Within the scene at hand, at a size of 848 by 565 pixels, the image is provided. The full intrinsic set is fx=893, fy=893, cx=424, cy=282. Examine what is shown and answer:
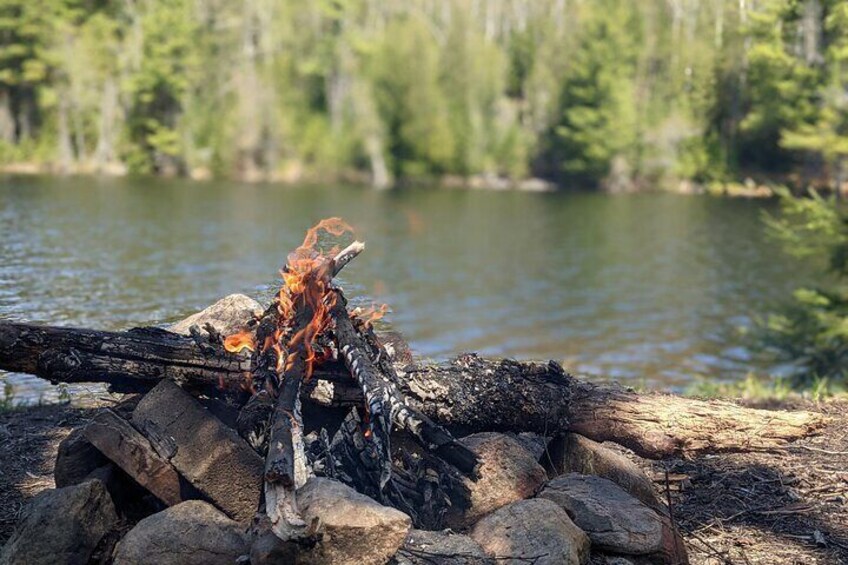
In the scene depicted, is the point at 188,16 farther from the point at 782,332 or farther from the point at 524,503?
the point at 524,503

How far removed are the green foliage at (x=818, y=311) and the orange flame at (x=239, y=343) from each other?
32.9 ft

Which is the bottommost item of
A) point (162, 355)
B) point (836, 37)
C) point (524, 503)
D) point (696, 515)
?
point (696, 515)

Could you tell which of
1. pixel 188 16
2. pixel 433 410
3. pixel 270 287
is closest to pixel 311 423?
pixel 433 410

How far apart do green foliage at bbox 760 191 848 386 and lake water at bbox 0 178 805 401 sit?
1.36 metres

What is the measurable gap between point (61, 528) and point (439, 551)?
1.71 m

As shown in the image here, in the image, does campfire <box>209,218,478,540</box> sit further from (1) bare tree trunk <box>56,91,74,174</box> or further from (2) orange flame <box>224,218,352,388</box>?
(1) bare tree trunk <box>56,91,74,174</box>

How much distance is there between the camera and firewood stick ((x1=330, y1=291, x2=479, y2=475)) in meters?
4.45

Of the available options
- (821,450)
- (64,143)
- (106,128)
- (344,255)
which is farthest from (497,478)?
(106,128)

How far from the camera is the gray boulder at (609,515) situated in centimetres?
421

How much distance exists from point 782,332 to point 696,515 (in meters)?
10.7

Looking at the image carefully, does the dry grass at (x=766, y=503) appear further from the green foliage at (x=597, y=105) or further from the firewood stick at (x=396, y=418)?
the green foliage at (x=597, y=105)

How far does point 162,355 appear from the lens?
16.1 feet

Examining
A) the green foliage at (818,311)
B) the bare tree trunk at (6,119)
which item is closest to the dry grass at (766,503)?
the green foliage at (818,311)

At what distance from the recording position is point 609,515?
4.30m
